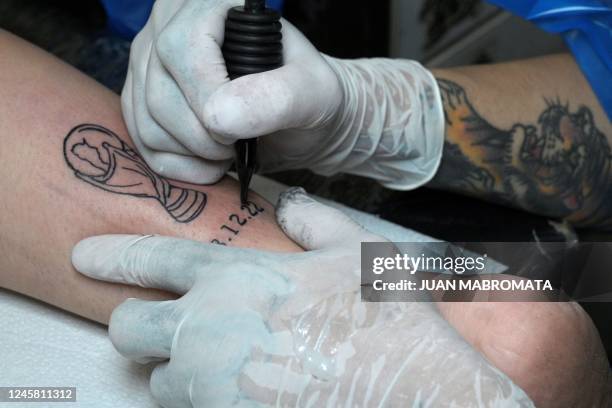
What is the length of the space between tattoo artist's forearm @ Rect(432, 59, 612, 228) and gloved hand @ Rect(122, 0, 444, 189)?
74 millimetres

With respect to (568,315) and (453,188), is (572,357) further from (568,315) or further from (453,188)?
(453,188)

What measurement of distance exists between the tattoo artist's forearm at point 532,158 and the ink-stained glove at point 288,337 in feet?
2.37

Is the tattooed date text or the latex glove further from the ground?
the latex glove

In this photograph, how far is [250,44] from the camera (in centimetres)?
119

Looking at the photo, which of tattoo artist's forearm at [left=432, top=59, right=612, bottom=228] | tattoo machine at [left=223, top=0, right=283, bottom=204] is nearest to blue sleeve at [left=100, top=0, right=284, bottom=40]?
tattoo artist's forearm at [left=432, top=59, right=612, bottom=228]

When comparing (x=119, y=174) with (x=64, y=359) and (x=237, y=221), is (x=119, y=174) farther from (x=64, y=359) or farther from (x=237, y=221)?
(x=64, y=359)

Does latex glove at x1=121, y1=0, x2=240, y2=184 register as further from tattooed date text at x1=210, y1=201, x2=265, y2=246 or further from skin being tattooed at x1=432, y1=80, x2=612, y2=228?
skin being tattooed at x1=432, y1=80, x2=612, y2=228

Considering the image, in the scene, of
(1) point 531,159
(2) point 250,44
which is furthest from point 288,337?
(1) point 531,159

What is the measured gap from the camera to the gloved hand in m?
1.20

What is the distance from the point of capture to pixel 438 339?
1.01m

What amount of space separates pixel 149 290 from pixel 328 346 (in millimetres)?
447

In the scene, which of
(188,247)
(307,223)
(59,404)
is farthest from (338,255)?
(59,404)

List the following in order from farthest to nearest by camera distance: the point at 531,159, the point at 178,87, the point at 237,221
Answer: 1. the point at 531,159
2. the point at 237,221
3. the point at 178,87

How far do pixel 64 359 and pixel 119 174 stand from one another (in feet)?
1.22
